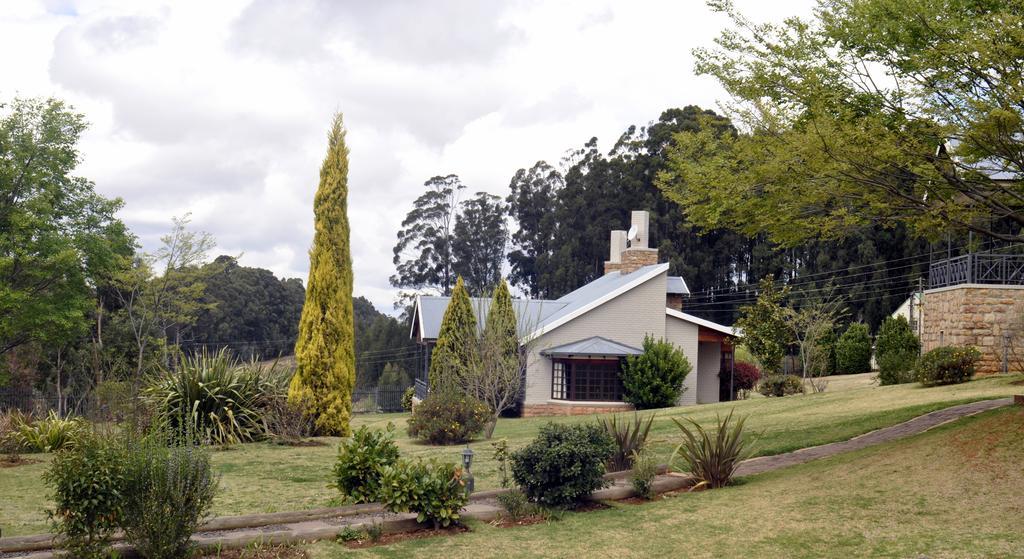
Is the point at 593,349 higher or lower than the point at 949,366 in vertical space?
higher

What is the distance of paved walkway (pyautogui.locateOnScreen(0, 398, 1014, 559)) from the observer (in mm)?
8172

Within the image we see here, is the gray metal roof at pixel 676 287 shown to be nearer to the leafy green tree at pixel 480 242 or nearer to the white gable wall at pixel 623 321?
the white gable wall at pixel 623 321

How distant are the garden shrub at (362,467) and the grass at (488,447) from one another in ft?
1.04

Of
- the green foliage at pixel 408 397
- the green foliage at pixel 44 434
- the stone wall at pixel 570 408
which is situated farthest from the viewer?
the green foliage at pixel 408 397

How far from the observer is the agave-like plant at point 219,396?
1582 cm

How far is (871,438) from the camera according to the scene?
14227 millimetres

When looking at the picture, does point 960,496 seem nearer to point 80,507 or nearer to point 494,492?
point 494,492

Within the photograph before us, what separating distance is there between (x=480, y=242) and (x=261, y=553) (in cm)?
5815

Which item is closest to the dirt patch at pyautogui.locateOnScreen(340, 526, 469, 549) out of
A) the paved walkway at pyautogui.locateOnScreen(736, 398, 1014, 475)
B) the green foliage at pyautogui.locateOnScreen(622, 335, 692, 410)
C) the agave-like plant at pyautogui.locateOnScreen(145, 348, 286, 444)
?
the paved walkway at pyautogui.locateOnScreen(736, 398, 1014, 475)

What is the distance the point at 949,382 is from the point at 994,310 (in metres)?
3.56

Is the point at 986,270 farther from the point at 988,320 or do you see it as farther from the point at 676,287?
the point at 676,287

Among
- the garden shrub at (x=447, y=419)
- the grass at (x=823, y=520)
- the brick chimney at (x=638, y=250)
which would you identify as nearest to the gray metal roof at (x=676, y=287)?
the brick chimney at (x=638, y=250)

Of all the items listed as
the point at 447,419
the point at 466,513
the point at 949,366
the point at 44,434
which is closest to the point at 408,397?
the point at 447,419

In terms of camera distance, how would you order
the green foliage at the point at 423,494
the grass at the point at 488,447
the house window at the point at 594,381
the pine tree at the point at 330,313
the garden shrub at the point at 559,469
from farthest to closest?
the house window at the point at 594,381 < the pine tree at the point at 330,313 < the grass at the point at 488,447 < the garden shrub at the point at 559,469 < the green foliage at the point at 423,494
